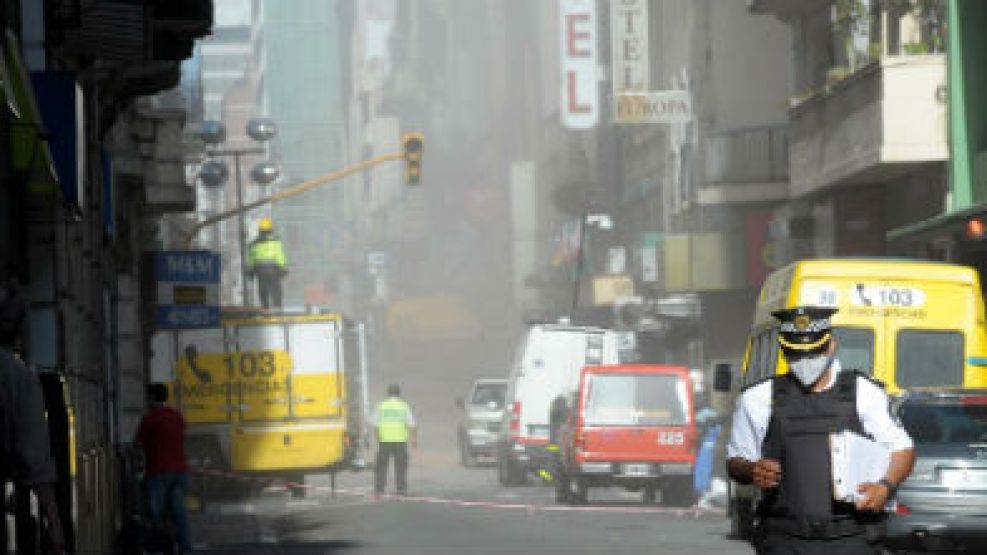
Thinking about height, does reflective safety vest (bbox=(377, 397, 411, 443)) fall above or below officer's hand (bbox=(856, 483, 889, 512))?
below

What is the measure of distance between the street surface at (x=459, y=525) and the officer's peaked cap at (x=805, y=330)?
521 inches

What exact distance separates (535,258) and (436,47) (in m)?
47.4

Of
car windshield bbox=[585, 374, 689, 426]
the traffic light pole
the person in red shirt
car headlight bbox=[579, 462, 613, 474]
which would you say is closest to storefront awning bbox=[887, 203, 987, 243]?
car windshield bbox=[585, 374, 689, 426]

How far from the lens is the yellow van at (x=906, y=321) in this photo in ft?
75.6

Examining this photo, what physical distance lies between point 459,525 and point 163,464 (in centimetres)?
567

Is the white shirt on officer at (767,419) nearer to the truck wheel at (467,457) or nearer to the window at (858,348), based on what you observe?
the window at (858,348)

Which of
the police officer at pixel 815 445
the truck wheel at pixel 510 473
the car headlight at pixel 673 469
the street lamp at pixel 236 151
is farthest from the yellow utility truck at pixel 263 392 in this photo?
the police officer at pixel 815 445

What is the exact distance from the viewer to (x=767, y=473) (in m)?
9.59

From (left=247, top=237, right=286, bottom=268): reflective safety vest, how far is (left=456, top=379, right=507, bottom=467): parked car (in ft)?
16.3

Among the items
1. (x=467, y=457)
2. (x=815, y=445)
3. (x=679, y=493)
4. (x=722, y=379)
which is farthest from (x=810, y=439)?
(x=467, y=457)

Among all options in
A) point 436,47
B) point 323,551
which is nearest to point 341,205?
point 436,47

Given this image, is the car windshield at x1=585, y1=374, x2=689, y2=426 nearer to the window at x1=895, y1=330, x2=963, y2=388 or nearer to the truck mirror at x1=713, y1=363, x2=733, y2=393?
the truck mirror at x1=713, y1=363, x2=733, y2=393

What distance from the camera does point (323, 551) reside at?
939 inches

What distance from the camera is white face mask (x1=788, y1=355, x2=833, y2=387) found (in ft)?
31.3
